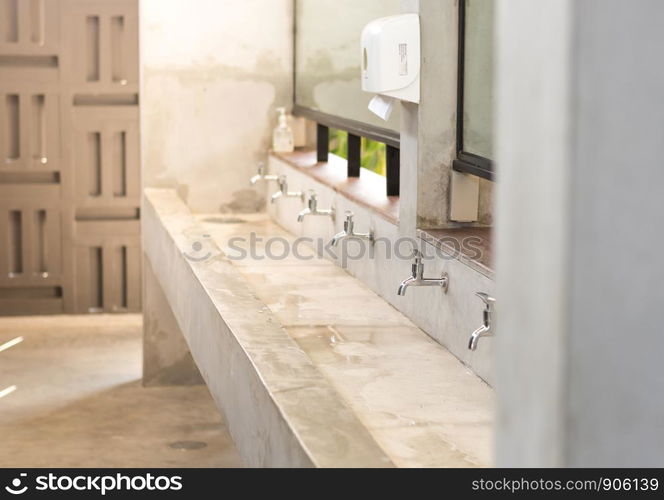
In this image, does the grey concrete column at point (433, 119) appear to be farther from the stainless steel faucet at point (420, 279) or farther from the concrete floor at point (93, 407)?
the concrete floor at point (93, 407)

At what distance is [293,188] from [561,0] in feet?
12.2

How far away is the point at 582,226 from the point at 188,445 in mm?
3855

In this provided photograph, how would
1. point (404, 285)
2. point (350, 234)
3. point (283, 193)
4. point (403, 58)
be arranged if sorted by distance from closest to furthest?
point (404, 285) → point (403, 58) → point (350, 234) → point (283, 193)

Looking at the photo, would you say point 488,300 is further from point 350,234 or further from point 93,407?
point 93,407

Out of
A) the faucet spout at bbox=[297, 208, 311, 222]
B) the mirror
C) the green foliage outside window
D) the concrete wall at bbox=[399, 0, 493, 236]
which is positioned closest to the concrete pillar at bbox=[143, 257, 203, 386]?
the mirror

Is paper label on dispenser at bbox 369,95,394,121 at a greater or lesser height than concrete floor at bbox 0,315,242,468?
greater

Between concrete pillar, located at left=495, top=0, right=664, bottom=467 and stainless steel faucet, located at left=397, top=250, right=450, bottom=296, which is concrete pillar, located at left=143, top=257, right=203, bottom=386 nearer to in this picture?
stainless steel faucet, located at left=397, top=250, right=450, bottom=296

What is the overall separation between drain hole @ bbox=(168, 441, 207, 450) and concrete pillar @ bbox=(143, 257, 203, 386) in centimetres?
89

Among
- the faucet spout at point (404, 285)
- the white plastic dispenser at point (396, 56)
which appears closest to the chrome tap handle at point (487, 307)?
the faucet spout at point (404, 285)

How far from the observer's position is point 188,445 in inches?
197

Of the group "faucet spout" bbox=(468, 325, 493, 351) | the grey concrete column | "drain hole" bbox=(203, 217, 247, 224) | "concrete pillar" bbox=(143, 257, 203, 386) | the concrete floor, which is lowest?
the concrete floor

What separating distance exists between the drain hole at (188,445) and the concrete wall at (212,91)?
3.58ft

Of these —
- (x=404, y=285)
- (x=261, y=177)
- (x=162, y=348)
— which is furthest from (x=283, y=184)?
(x=404, y=285)

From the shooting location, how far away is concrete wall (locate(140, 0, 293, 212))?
540 cm
